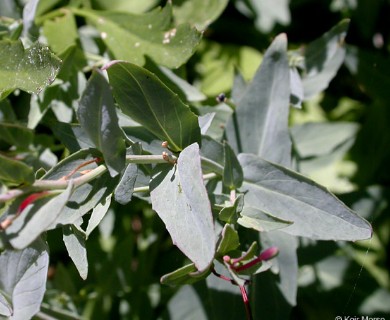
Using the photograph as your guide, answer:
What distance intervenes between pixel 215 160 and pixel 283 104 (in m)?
0.18

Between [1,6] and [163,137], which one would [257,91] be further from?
[1,6]

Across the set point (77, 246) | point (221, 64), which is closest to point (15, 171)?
point (77, 246)

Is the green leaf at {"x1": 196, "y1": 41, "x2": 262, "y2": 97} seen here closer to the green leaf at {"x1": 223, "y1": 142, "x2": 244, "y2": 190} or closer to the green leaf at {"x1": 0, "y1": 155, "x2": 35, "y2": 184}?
the green leaf at {"x1": 223, "y1": 142, "x2": 244, "y2": 190}

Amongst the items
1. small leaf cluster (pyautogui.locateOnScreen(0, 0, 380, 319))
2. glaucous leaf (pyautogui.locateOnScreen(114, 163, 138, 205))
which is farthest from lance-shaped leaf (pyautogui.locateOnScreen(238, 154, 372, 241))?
glaucous leaf (pyautogui.locateOnScreen(114, 163, 138, 205))

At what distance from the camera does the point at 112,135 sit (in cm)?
78

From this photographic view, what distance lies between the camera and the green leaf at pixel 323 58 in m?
1.27

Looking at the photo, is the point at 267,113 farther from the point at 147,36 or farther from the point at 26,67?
the point at 26,67

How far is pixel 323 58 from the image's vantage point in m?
1.28

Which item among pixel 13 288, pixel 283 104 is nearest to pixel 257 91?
pixel 283 104

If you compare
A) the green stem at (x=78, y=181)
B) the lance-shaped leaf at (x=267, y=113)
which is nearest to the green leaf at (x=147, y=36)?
the lance-shaped leaf at (x=267, y=113)

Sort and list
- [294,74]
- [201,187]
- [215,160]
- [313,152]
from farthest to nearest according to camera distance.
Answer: [313,152] → [294,74] → [215,160] → [201,187]

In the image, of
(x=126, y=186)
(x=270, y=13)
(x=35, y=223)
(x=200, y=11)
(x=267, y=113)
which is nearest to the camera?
(x=35, y=223)

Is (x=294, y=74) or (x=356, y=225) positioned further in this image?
(x=294, y=74)

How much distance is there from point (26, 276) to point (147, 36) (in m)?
0.55
